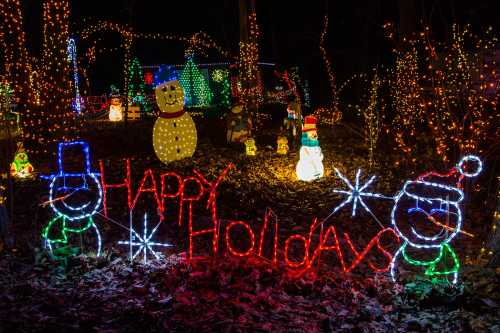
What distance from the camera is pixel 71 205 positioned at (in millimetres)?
9172

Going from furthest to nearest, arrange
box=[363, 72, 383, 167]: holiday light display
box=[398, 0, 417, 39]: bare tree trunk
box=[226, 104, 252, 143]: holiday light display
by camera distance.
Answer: box=[398, 0, 417, 39]: bare tree trunk < box=[226, 104, 252, 143]: holiday light display < box=[363, 72, 383, 167]: holiday light display

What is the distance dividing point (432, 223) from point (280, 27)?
2750 cm

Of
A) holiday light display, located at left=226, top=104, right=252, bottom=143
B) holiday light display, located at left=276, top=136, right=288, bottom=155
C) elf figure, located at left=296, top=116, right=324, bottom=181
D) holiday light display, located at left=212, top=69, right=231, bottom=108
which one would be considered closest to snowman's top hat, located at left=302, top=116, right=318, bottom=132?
elf figure, located at left=296, top=116, right=324, bottom=181

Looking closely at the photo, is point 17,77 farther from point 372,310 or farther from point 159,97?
point 372,310

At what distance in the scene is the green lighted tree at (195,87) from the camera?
30.8 meters

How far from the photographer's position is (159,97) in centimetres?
1138

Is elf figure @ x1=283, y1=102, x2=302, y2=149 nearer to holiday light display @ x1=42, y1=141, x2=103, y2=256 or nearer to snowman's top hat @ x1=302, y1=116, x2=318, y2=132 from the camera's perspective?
snowman's top hat @ x1=302, y1=116, x2=318, y2=132

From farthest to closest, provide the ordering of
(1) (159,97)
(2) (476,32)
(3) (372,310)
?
(2) (476,32) < (1) (159,97) < (3) (372,310)

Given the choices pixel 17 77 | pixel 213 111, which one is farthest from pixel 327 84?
pixel 17 77

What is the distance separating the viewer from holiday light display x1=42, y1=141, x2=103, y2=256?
7.18 metres

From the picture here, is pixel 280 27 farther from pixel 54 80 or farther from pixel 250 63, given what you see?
pixel 54 80

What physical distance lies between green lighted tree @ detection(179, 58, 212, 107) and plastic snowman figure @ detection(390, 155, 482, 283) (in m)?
22.1

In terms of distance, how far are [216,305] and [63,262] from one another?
243 centimetres

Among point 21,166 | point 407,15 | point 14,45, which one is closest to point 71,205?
point 21,166
